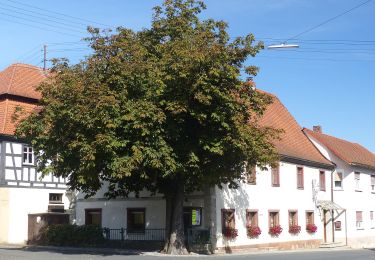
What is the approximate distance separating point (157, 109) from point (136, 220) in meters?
11.7

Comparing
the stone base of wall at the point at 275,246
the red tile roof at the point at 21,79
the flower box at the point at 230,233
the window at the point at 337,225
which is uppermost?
the red tile roof at the point at 21,79

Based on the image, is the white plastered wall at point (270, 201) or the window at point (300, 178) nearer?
the white plastered wall at point (270, 201)

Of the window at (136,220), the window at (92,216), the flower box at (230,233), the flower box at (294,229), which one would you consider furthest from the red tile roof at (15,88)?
the flower box at (294,229)

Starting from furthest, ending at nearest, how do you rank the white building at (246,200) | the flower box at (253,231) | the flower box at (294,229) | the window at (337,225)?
the window at (337,225)
the flower box at (294,229)
the flower box at (253,231)
the white building at (246,200)

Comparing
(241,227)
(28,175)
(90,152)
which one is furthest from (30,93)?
(90,152)

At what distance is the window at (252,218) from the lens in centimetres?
3180

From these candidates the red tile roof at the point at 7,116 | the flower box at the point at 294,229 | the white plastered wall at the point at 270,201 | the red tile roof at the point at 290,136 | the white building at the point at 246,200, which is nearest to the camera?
the white building at the point at 246,200

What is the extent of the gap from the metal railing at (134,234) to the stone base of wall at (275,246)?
131 inches

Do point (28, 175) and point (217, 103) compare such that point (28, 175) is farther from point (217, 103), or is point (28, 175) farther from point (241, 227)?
point (217, 103)

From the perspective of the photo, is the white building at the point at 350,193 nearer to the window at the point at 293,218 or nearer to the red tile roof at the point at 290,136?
the red tile roof at the point at 290,136

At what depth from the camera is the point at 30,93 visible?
39312mm

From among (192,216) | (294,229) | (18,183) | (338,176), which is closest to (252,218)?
(294,229)

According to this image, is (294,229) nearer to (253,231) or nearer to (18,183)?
(253,231)

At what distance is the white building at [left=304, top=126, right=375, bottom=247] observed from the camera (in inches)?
1650
